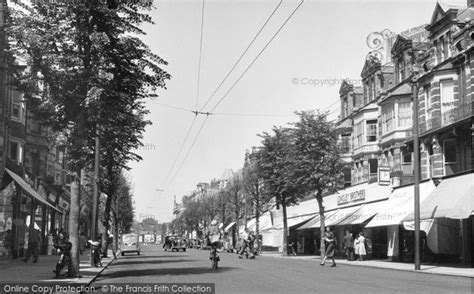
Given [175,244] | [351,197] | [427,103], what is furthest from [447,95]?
[175,244]

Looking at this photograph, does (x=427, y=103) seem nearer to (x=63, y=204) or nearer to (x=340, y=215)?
(x=340, y=215)

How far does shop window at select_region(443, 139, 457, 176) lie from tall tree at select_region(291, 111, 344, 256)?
781 centimetres

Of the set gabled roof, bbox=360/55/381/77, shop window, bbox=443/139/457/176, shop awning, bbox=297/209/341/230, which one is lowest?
shop awning, bbox=297/209/341/230

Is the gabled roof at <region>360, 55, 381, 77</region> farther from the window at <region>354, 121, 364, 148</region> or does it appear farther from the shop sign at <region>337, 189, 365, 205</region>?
the shop sign at <region>337, 189, 365, 205</region>

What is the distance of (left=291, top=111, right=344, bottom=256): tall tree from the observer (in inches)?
1492

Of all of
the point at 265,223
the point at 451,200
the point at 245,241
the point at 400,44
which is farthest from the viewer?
the point at 265,223

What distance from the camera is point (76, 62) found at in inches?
756

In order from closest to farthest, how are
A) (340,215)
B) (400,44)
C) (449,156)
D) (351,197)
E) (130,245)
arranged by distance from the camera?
(449,156)
(400,44)
(351,197)
(340,215)
(130,245)

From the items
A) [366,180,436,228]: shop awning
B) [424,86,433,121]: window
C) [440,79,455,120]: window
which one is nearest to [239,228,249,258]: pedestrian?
[366,180,436,228]: shop awning

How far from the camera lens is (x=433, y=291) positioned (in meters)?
14.7

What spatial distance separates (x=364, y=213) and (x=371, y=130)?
907 centimetres

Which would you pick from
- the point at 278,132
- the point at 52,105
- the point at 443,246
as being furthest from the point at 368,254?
the point at 52,105

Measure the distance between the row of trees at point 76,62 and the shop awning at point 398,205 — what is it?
55.3 feet

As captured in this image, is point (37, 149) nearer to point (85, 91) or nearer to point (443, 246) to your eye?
point (85, 91)
